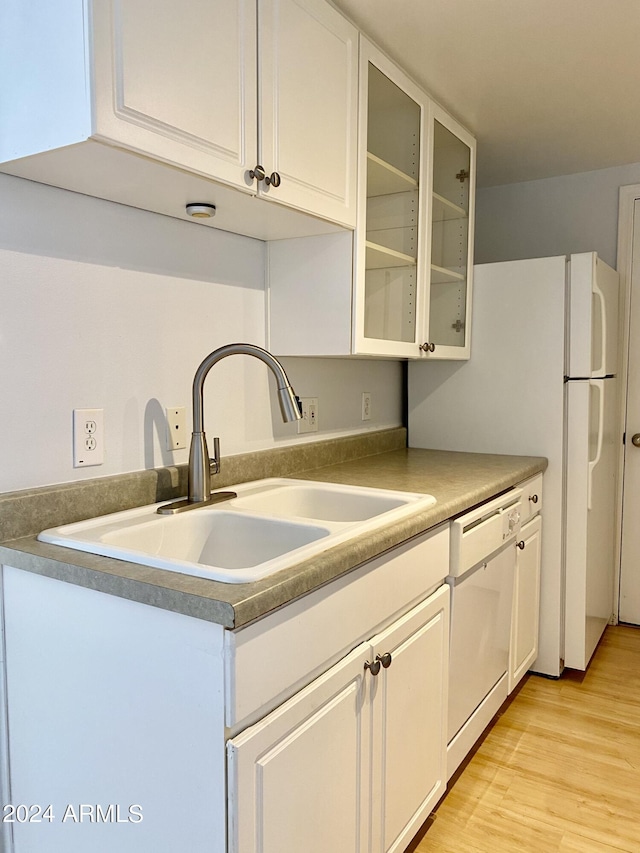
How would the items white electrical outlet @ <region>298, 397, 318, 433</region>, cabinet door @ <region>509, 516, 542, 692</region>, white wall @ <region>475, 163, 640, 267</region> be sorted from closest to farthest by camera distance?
white electrical outlet @ <region>298, 397, 318, 433</region> < cabinet door @ <region>509, 516, 542, 692</region> < white wall @ <region>475, 163, 640, 267</region>

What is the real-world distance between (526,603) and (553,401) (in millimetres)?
767

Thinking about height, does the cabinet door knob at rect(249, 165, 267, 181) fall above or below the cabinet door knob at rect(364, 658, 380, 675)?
above

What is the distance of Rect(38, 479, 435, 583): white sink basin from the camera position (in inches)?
45.3

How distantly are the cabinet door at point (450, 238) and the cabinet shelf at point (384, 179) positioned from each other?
200 mm

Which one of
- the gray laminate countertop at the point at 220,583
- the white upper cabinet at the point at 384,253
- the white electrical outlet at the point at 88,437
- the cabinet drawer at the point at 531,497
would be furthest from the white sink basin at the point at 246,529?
the cabinet drawer at the point at 531,497

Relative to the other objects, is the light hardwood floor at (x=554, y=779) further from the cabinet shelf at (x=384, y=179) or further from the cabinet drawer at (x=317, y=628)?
the cabinet shelf at (x=384, y=179)

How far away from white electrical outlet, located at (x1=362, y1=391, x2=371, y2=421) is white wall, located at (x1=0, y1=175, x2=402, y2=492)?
625 mm

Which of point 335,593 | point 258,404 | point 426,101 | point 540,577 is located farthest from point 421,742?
point 426,101

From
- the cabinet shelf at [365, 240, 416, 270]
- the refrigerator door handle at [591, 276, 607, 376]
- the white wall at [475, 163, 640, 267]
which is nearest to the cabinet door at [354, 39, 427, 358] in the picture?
the cabinet shelf at [365, 240, 416, 270]

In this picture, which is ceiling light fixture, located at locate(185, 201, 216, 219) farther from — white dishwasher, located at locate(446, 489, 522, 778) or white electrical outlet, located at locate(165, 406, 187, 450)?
A: white dishwasher, located at locate(446, 489, 522, 778)

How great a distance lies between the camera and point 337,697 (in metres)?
1.22

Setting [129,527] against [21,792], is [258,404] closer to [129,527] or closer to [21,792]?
[129,527]

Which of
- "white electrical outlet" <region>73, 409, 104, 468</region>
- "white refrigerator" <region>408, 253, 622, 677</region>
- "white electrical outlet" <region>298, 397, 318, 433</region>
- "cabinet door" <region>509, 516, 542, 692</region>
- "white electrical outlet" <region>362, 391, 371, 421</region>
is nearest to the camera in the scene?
"white electrical outlet" <region>73, 409, 104, 468</region>

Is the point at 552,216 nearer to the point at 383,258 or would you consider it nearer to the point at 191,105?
the point at 383,258
